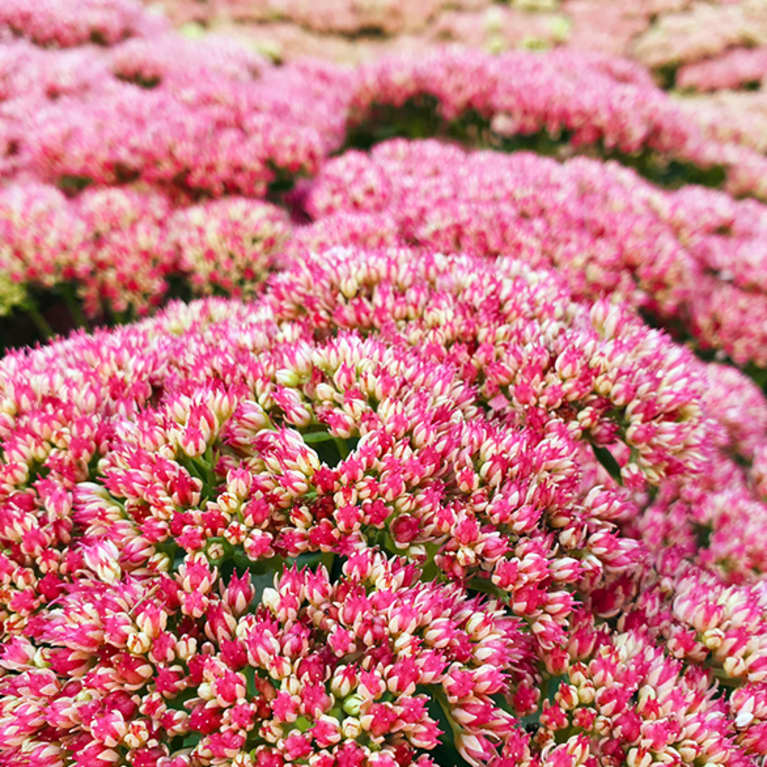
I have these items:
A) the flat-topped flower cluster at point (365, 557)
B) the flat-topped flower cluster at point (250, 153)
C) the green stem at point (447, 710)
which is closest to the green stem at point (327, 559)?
the flat-topped flower cluster at point (365, 557)

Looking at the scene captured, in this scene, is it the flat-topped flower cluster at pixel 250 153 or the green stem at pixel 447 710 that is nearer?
the green stem at pixel 447 710

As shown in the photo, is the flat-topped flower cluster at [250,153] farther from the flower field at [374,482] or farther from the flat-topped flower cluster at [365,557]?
the flat-topped flower cluster at [365,557]

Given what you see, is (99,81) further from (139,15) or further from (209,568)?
(209,568)

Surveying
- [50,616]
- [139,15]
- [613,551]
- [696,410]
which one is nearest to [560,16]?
[139,15]

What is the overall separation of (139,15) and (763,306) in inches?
241

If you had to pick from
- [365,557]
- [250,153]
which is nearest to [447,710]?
[365,557]

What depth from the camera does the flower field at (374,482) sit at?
57.9 inches

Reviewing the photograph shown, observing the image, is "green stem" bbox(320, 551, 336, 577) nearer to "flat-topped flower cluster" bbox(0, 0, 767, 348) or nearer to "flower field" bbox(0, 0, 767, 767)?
"flower field" bbox(0, 0, 767, 767)

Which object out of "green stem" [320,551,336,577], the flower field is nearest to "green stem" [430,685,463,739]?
the flower field

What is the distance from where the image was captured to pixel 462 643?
148cm

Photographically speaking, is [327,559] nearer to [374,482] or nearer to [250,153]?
[374,482]

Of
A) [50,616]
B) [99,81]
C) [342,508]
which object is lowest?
[50,616]

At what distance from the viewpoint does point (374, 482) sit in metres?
1.62

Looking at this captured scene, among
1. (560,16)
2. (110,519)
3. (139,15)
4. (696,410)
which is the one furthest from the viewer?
(560,16)
